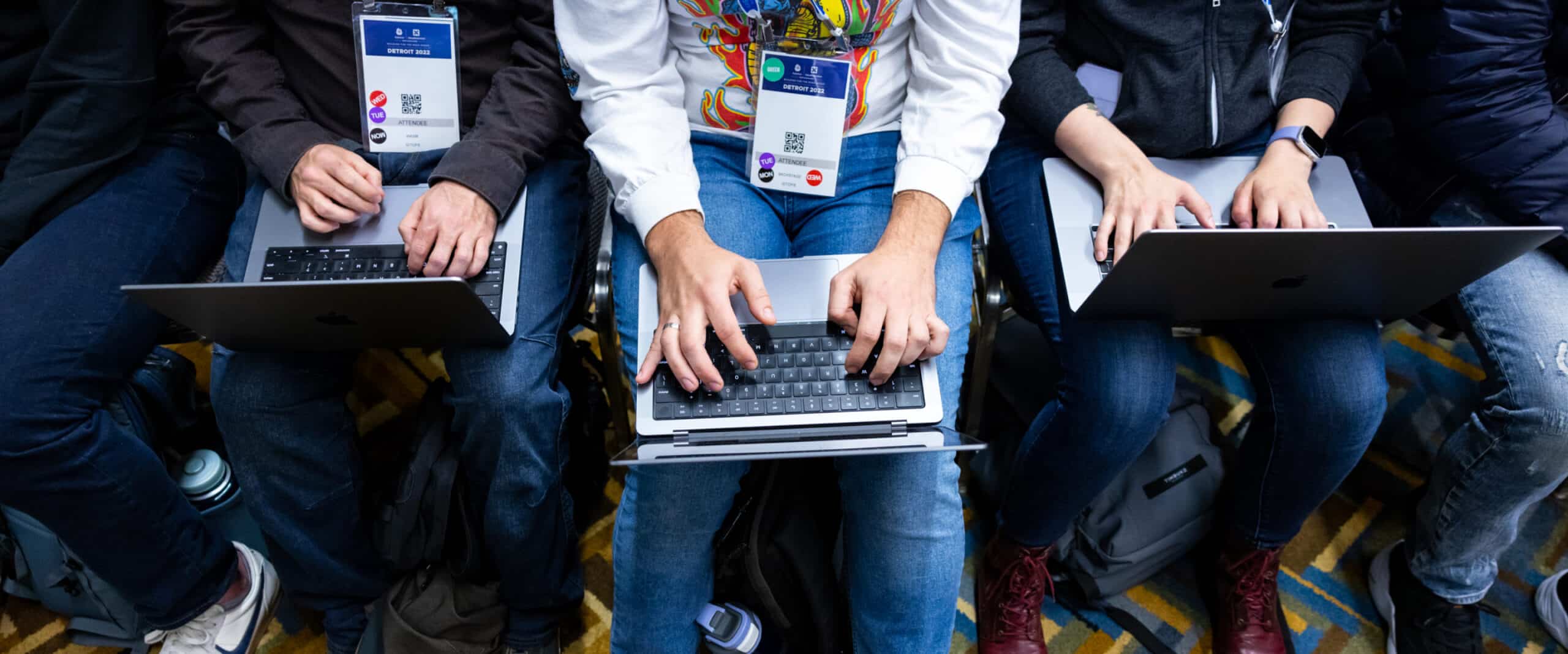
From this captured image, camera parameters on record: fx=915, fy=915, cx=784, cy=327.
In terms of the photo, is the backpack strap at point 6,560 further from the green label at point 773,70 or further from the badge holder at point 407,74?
the green label at point 773,70

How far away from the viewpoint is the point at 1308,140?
4.33 feet

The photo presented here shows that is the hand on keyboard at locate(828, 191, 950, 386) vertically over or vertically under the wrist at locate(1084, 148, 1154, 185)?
under

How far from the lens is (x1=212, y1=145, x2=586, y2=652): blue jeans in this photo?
1264mm

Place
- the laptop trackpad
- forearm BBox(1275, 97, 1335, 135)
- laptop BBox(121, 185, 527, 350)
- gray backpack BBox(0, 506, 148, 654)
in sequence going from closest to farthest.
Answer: laptop BBox(121, 185, 527, 350), the laptop trackpad, forearm BBox(1275, 97, 1335, 135), gray backpack BBox(0, 506, 148, 654)

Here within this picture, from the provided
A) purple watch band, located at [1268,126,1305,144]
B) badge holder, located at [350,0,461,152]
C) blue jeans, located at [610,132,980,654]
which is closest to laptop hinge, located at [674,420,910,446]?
blue jeans, located at [610,132,980,654]

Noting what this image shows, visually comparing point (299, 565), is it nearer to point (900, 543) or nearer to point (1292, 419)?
point (900, 543)

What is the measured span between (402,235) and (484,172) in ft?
0.46

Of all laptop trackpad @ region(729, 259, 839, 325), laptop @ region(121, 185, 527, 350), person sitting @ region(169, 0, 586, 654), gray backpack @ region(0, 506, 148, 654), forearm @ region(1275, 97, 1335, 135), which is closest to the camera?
laptop @ region(121, 185, 527, 350)

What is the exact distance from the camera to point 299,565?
141 cm

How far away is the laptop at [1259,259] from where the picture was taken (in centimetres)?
101

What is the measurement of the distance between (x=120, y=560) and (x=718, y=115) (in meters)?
1.08

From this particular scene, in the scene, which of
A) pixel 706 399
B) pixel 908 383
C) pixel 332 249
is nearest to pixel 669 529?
pixel 706 399

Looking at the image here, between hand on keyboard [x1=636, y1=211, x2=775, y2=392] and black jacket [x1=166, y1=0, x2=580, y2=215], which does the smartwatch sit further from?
black jacket [x1=166, y1=0, x2=580, y2=215]

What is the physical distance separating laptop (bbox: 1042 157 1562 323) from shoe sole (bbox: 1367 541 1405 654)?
1.83ft
